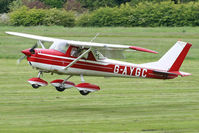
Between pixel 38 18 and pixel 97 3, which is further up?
pixel 38 18

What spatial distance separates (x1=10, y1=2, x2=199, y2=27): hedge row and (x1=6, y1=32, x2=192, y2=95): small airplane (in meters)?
37.5

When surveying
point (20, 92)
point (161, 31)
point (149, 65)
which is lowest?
point (161, 31)

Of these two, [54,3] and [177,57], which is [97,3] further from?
[177,57]

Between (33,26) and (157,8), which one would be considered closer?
(33,26)

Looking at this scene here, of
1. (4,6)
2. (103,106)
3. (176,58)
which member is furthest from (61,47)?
(4,6)

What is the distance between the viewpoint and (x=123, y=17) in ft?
191

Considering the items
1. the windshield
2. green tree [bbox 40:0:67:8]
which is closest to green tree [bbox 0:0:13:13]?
green tree [bbox 40:0:67:8]

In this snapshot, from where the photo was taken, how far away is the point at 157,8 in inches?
2343

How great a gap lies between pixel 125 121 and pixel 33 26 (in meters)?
39.3

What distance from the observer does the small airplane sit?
692 inches

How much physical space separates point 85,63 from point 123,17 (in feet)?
132

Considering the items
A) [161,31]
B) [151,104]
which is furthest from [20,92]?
[161,31]

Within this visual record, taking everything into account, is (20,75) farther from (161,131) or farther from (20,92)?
(161,131)

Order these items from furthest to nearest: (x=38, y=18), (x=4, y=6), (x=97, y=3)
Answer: (x=97, y=3), (x=4, y=6), (x=38, y=18)
